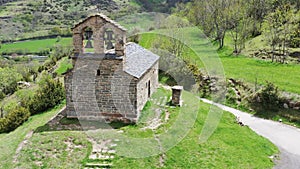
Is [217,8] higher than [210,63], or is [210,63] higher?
[217,8]

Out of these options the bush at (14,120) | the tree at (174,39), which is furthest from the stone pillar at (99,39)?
the tree at (174,39)

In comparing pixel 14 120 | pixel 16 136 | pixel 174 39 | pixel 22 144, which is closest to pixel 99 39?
pixel 22 144

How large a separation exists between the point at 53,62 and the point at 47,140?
45381 millimetres

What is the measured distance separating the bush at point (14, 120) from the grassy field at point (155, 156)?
2.82 feet

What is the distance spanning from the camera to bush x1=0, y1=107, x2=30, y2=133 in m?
22.3

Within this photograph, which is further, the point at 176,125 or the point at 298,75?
the point at 298,75

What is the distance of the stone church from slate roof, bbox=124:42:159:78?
0.12 metres

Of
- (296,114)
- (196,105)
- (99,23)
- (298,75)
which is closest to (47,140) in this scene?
(99,23)

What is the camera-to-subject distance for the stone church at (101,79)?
19547mm

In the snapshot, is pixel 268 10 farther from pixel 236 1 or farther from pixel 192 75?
pixel 192 75

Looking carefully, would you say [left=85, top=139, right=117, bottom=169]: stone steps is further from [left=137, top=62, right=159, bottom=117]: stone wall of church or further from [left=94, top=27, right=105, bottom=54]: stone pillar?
[left=94, top=27, right=105, bottom=54]: stone pillar

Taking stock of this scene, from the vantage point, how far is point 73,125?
64.5ft

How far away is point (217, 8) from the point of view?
173 ft

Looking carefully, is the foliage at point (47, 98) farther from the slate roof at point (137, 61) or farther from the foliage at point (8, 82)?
the foliage at point (8, 82)
